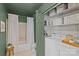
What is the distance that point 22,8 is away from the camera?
1.41m

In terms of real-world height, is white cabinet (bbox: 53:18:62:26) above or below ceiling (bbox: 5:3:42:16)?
below

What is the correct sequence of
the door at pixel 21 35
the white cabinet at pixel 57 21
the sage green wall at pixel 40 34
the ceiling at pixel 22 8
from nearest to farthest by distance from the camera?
the ceiling at pixel 22 8, the white cabinet at pixel 57 21, the door at pixel 21 35, the sage green wall at pixel 40 34

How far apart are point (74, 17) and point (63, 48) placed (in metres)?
0.45

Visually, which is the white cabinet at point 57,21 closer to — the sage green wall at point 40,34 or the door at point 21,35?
the sage green wall at point 40,34

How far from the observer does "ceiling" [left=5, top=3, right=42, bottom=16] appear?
52.2 inches

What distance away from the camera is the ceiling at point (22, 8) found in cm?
133

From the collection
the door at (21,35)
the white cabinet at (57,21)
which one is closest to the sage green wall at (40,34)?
the door at (21,35)

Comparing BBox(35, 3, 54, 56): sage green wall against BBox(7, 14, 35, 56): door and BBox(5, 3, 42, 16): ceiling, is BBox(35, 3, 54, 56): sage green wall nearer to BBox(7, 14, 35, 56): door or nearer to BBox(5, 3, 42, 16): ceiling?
BBox(7, 14, 35, 56): door

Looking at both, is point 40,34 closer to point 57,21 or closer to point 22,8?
point 57,21

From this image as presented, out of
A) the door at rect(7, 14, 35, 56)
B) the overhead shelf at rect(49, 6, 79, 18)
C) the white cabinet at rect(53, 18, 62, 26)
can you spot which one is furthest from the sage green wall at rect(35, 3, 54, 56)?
the overhead shelf at rect(49, 6, 79, 18)

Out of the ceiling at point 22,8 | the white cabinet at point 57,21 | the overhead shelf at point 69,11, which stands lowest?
the white cabinet at point 57,21

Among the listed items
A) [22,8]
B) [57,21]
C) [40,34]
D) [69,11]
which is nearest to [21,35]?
[40,34]

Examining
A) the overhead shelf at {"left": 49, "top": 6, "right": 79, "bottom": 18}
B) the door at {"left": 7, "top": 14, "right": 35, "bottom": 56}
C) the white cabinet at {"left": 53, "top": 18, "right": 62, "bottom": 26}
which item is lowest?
the door at {"left": 7, "top": 14, "right": 35, "bottom": 56}

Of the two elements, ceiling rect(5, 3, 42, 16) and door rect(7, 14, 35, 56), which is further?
door rect(7, 14, 35, 56)
